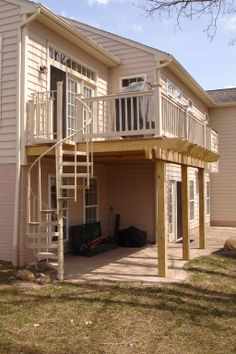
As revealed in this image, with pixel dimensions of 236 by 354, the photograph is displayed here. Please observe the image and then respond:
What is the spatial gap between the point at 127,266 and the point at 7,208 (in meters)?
2.93

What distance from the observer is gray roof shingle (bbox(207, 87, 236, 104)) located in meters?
21.8

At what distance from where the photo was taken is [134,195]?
45.3 ft

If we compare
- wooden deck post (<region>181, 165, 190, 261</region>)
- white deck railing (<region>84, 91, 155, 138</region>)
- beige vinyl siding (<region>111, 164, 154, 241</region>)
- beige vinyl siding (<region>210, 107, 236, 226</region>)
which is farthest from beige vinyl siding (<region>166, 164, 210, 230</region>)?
white deck railing (<region>84, 91, 155, 138</region>)

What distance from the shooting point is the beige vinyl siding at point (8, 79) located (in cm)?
945

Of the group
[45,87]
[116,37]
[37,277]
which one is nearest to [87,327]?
[37,277]

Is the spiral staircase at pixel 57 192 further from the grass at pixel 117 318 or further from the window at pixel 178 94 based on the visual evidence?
the window at pixel 178 94

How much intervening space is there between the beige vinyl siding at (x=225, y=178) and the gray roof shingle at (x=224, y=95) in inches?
24.9

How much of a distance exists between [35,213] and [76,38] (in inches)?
179

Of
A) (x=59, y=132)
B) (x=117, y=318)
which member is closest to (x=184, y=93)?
(x=59, y=132)

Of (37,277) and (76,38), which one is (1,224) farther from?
(76,38)

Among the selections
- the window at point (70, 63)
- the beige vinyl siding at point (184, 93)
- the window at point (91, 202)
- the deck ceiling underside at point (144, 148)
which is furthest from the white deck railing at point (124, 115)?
the window at point (91, 202)

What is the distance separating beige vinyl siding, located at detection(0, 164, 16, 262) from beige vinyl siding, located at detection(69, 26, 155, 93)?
553 centimetres

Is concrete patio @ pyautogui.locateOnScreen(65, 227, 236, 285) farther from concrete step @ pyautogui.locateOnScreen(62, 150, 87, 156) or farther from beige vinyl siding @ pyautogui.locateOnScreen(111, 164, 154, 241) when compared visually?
concrete step @ pyautogui.locateOnScreen(62, 150, 87, 156)

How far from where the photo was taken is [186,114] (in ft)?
35.2
